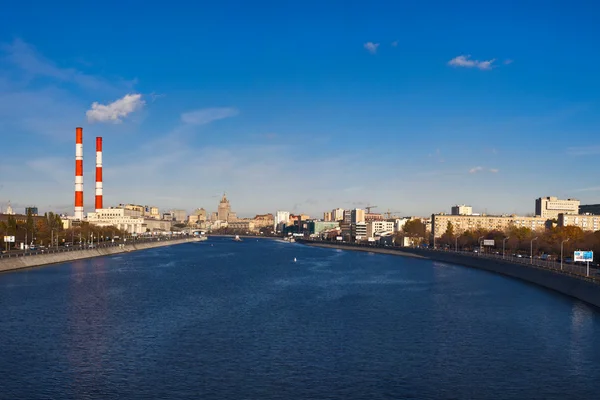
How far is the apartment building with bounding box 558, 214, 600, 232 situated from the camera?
16412cm

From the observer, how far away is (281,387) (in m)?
22.7

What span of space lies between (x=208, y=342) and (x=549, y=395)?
15.7 meters

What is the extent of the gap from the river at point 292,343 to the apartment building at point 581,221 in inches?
4712

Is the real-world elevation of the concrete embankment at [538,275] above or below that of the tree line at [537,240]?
below

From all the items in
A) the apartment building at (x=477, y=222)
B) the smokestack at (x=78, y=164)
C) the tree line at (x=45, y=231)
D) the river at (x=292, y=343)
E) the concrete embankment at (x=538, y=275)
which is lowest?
the river at (x=292, y=343)

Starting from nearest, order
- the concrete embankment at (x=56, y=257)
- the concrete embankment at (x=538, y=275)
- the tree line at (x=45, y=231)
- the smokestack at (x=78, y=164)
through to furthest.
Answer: the concrete embankment at (x=538, y=275) < the concrete embankment at (x=56, y=257) < the tree line at (x=45, y=231) < the smokestack at (x=78, y=164)

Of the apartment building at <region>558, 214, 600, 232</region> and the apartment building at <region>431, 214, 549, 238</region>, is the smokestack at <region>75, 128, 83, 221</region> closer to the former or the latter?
the apartment building at <region>431, 214, 549, 238</region>

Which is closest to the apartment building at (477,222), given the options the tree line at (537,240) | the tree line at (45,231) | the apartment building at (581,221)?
the apartment building at (581,221)

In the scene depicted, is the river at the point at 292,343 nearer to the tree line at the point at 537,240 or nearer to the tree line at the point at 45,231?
the tree line at the point at 537,240

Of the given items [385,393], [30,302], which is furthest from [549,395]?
[30,302]

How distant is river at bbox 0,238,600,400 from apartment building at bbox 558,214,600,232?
120 m

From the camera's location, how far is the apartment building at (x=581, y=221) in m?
164

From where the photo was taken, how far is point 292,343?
30359 millimetres

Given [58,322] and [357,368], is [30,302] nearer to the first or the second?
[58,322]
